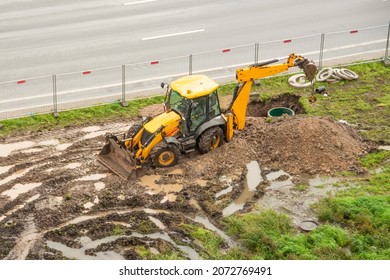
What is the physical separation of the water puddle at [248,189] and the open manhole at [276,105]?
4005mm

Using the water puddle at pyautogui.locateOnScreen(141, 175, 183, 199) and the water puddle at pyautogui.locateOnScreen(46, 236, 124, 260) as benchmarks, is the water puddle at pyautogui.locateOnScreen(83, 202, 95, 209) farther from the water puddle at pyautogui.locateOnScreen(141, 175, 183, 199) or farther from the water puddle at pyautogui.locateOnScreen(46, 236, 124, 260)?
the water puddle at pyautogui.locateOnScreen(141, 175, 183, 199)

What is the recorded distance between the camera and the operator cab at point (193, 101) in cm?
2395

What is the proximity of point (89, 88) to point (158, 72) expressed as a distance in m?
2.81

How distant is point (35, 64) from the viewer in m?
30.2

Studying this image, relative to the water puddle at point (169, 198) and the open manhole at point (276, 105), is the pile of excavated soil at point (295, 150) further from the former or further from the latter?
the open manhole at point (276, 105)

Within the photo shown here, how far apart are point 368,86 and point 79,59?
36.3ft

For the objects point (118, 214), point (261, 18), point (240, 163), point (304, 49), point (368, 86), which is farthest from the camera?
point (261, 18)

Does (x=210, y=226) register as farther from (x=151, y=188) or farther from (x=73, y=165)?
(x=73, y=165)

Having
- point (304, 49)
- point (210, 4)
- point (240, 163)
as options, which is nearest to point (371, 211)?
point (240, 163)

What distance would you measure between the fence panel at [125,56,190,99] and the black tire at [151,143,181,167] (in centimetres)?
539

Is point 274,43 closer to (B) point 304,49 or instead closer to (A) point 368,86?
(B) point 304,49

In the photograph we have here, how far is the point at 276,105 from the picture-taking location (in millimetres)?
28516

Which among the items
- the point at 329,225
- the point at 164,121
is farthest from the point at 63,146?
the point at 329,225

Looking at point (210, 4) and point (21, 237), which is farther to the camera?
point (210, 4)
